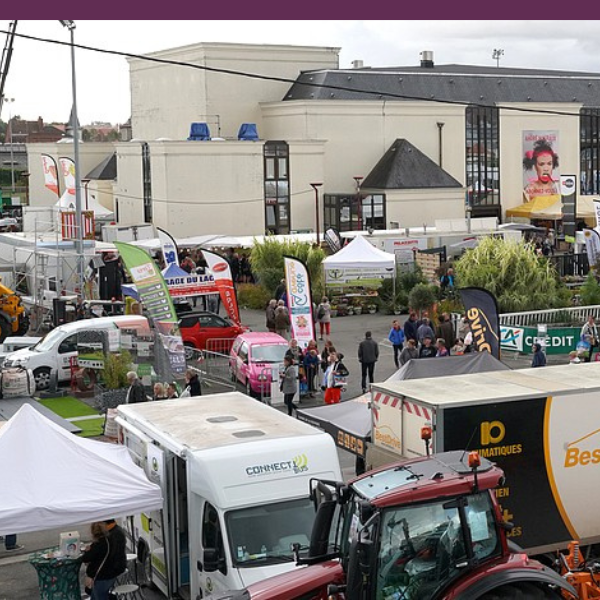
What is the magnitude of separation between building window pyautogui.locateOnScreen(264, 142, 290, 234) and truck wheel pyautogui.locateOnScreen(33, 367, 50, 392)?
100ft

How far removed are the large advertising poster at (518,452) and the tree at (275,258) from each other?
2483 centimetres

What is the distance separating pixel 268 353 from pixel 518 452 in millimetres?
13111

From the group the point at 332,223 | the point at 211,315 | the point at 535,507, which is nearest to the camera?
the point at 535,507

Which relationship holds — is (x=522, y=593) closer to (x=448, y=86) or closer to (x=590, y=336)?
(x=590, y=336)

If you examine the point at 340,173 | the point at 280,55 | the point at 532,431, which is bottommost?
the point at 532,431

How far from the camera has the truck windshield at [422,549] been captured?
852 cm

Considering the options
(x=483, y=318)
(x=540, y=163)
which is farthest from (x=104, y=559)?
(x=540, y=163)

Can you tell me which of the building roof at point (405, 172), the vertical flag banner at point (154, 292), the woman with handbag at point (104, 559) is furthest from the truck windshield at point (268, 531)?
the building roof at point (405, 172)

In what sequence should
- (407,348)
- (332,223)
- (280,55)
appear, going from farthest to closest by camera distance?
(280,55) < (332,223) < (407,348)

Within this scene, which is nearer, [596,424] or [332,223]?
[596,424]

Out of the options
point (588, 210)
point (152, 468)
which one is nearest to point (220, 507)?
point (152, 468)

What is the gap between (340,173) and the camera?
2331 inches

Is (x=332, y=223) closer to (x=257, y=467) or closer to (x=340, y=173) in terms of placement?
(x=340, y=173)

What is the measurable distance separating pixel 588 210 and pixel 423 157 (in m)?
9.04
